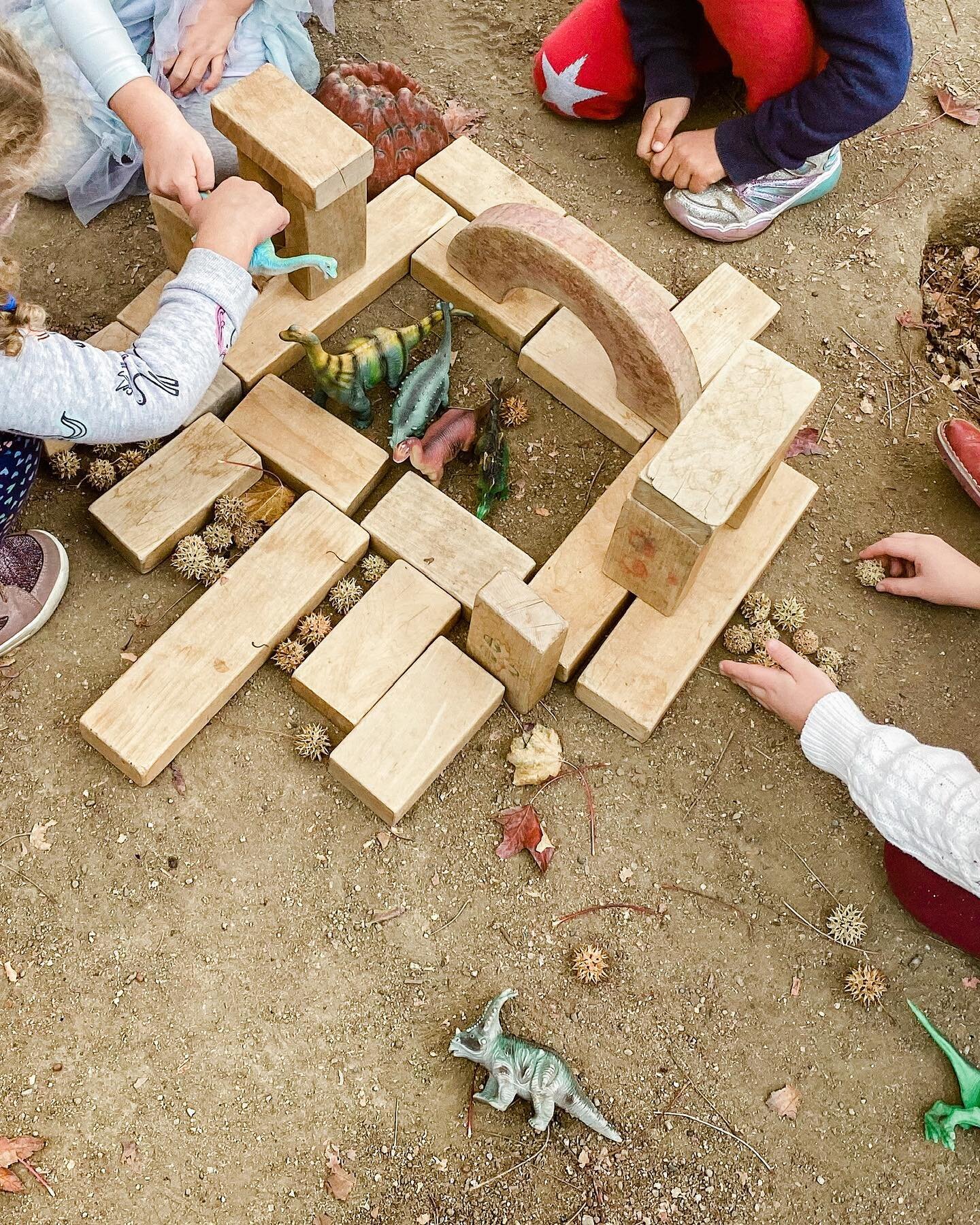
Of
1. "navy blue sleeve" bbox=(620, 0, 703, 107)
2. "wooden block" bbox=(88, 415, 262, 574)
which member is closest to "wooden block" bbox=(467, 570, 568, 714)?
"wooden block" bbox=(88, 415, 262, 574)

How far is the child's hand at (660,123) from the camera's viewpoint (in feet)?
8.33

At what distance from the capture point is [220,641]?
1.90m

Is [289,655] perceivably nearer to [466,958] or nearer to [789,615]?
[466,958]

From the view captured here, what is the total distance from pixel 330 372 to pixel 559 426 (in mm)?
556

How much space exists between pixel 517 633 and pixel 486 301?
3.05 feet

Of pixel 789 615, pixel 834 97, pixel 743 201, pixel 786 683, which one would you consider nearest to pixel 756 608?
pixel 789 615

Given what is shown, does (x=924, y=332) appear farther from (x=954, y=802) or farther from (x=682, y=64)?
(x=954, y=802)

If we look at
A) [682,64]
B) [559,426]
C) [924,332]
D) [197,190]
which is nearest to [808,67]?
[682,64]

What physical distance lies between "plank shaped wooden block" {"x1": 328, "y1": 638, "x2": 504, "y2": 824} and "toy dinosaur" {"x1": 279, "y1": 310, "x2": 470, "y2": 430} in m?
0.56

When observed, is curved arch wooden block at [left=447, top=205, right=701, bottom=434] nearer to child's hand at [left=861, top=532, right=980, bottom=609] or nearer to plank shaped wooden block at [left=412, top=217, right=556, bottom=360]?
plank shaped wooden block at [left=412, top=217, right=556, bottom=360]

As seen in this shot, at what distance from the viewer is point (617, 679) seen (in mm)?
1933

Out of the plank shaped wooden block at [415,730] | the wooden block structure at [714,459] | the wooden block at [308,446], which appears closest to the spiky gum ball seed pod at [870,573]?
the wooden block structure at [714,459]

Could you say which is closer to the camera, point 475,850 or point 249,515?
point 475,850

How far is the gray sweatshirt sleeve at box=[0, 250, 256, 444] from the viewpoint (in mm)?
1582
